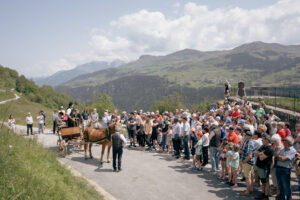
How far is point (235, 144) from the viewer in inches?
307

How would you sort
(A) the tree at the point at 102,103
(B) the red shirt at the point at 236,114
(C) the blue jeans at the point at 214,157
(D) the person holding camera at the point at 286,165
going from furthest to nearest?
1. (A) the tree at the point at 102,103
2. (B) the red shirt at the point at 236,114
3. (C) the blue jeans at the point at 214,157
4. (D) the person holding camera at the point at 286,165

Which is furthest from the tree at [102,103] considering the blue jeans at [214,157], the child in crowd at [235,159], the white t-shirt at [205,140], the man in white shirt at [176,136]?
the child in crowd at [235,159]

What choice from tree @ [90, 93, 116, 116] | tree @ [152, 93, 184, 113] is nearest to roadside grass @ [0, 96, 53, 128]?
tree @ [90, 93, 116, 116]

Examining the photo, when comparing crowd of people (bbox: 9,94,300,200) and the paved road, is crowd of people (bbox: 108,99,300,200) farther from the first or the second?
the paved road

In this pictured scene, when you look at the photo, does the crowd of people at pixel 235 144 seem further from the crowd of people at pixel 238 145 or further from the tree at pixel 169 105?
the tree at pixel 169 105

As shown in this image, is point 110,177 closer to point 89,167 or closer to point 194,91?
point 89,167

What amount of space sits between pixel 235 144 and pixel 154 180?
10.6 ft

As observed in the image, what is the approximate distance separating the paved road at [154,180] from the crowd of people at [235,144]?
0.54 m

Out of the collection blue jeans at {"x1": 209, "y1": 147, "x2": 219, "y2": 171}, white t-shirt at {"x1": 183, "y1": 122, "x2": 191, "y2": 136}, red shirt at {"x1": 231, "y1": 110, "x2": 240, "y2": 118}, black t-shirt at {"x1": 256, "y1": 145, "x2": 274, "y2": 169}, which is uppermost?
red shirt at {"x1": 231, "y1": 110, "x2": 240, "y2": 118}

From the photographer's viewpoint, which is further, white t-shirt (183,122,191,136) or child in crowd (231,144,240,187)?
white t-shirt (183,122,191,136)

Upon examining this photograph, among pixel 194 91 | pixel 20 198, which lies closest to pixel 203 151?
pixel 20 198

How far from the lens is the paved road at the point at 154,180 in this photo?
23.0ft

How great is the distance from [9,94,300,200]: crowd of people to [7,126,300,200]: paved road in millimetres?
540

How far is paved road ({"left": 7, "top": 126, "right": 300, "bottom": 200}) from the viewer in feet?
23.0
